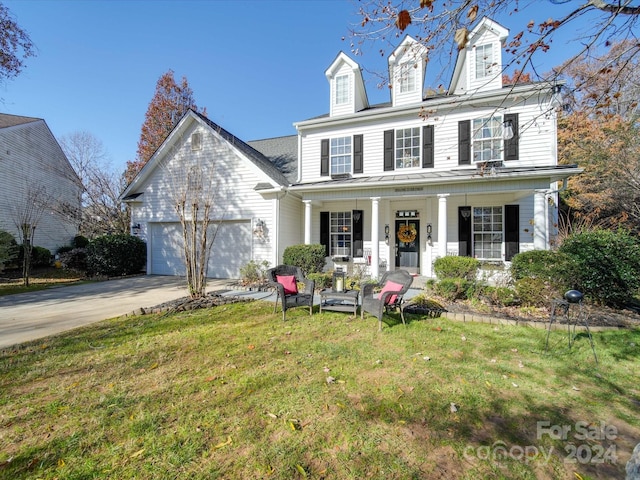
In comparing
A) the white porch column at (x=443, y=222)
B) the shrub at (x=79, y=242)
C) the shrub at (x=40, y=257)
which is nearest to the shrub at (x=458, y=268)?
the white porch column at (x=443, y=222)

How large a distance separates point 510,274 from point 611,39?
19.1 feet

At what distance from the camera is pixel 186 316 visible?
18.9ft

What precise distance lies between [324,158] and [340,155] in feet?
2.20

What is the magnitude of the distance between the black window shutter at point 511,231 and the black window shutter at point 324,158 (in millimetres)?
6755

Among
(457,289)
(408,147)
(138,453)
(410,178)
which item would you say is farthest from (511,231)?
(138,453)

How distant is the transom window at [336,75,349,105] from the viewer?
1131cm

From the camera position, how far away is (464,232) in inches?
395

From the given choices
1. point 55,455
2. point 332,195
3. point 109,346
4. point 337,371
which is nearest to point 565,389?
point 337,371

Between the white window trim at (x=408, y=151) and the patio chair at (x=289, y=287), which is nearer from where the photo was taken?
the patio chair at (x=289, y=287)

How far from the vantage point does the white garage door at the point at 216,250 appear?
36.6 ft

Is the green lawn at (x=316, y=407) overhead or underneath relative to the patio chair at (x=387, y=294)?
underneath

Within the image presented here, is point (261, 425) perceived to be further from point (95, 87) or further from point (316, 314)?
point (95, 87)

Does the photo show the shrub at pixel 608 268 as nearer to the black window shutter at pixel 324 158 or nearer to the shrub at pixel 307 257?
the shrub at pixel 307 257

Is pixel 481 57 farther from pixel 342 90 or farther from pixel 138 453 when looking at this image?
pixel 138 453
